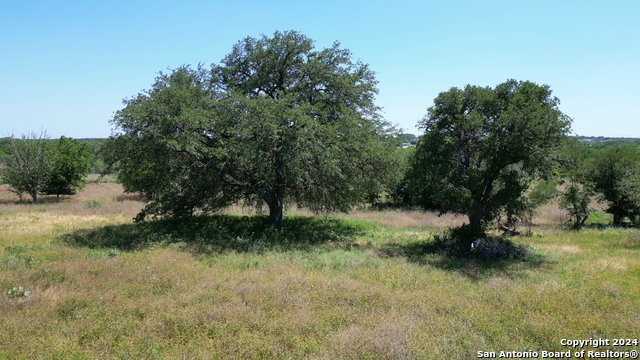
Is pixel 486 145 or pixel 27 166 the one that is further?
pixel 27 166

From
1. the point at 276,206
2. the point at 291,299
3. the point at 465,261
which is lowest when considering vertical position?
the point at 465,261

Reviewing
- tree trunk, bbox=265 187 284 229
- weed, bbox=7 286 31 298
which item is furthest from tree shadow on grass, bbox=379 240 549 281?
weed, bbox=7 286 31 298

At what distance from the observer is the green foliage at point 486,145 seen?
49.2 ft

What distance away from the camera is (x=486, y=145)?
15.7 metres

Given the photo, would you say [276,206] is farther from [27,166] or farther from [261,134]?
[27,166]

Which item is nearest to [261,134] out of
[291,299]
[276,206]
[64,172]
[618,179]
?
[276,206]

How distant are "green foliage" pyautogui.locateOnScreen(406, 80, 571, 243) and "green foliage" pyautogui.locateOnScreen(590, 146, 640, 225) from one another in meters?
18.8

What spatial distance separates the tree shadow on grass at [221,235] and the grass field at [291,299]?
0.18 metres

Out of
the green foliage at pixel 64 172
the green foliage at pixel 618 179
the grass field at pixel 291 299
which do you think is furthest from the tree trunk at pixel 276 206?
the green foliage at pixel 64 172

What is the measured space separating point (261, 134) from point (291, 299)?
348 inches

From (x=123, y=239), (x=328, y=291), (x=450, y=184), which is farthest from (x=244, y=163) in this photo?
(x=450, y=184)

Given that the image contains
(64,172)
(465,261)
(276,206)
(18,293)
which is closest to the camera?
(18,293)

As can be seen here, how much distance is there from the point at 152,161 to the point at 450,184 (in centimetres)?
1400

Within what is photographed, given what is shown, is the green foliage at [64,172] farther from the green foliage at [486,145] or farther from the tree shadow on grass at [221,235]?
the green foliage at [486,145]
